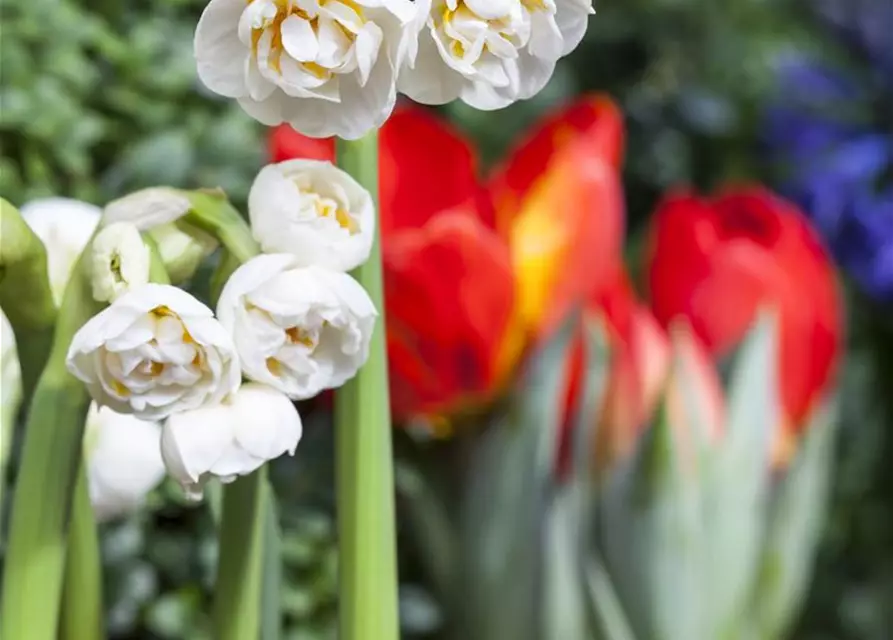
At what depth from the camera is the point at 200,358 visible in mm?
150

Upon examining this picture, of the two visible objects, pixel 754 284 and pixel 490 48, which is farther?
pixel 754 284

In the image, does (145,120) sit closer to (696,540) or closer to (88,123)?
(88,123)

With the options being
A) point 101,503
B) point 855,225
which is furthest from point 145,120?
point 855,225

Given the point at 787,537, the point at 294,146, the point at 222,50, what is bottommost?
the point at 787,537

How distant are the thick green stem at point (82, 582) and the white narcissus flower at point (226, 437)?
0.05 meters

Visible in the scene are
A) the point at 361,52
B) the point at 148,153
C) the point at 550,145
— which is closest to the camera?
the point at 361,52

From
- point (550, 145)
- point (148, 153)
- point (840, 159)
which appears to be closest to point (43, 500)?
→ point (148, 153)

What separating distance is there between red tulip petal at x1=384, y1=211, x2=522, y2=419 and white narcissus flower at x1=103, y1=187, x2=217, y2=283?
0.58ft

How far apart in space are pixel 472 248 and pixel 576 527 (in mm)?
101

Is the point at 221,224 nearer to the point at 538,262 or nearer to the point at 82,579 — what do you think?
the point at 82,579

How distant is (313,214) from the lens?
162mm

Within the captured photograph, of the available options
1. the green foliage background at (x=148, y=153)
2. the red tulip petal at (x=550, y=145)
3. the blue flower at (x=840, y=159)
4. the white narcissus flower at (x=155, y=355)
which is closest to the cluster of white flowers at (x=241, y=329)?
the white narcissus flower at (x=155, y=355)

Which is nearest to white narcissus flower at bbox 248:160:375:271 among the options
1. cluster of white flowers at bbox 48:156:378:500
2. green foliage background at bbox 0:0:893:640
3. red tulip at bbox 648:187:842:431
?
cluster of white flowers at bbox 48:156:378:500

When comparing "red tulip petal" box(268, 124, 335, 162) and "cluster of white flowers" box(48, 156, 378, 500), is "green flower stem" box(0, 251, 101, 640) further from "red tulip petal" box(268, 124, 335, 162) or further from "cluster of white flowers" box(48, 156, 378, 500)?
"red tulip petal" box(268, 124, 335, 162)
